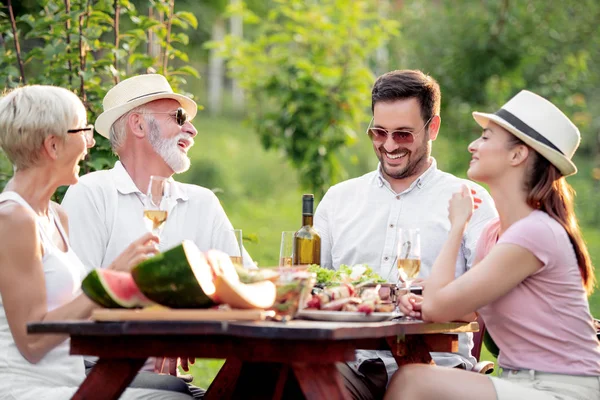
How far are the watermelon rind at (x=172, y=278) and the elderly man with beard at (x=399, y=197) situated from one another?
6.66ft

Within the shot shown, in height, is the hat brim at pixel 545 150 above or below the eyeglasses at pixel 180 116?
below

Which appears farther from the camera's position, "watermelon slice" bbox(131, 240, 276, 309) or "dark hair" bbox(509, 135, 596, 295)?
"dark hair" bbox(509, 135, 596, 295)

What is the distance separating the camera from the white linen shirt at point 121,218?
5070mm

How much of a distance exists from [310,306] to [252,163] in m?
15.7

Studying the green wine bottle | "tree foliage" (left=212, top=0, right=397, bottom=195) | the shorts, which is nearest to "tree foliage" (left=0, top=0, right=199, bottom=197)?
the green wine bottle

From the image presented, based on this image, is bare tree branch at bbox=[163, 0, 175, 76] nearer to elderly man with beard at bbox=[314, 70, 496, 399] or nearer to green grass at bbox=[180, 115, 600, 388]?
elderly man with beard at bbox=[314, 70, 496, 399]

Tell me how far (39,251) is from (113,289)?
62cm

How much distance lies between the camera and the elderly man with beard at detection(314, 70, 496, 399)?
17.2ft

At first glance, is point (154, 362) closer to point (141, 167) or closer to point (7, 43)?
point (141, 167)

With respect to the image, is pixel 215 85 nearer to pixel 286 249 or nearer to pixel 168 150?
pixel 168 150

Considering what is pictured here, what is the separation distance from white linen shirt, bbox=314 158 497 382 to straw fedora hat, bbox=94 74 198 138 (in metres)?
1.11

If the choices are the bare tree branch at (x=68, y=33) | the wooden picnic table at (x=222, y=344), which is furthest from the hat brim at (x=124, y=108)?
the wooden picnic table at (x=222, y=344)

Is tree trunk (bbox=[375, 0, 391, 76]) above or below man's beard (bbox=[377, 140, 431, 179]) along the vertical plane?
above

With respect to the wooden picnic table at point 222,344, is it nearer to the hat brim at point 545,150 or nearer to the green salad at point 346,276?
the green salad at point 346,276
